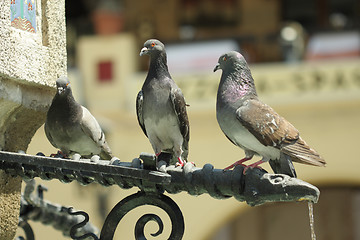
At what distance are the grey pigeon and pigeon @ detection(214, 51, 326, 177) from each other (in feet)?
1.72

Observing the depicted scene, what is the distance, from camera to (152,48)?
3.31m

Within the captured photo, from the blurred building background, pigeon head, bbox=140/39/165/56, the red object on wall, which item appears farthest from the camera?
the red object on wall

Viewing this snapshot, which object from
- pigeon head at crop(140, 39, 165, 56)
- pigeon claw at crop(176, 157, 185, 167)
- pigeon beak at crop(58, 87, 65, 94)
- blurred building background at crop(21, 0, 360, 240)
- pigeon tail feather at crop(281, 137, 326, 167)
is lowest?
pigeon tail feather at crop(281, 137, 326, 167)

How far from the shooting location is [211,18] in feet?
43.3

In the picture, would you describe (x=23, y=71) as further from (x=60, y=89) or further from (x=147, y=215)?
(x=147, y=215)

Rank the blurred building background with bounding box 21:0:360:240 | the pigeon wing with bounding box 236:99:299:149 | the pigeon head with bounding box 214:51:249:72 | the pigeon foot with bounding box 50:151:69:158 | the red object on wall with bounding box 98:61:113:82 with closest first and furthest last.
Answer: the pigeon wing with bounding box 236:99:299:149, the pigeon head with bounding box 214:51:249:72, the pigeon foot with bounding box 50:151:69:158, the blurred building background with bounding box 21:0:360:240, the red object on wall with bounding box 98:61:113:82

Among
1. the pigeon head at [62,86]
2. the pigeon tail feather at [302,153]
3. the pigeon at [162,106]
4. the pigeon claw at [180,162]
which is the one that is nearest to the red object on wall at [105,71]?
the pigeon at [162,106]

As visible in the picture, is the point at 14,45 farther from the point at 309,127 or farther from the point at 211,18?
the point at 211,18

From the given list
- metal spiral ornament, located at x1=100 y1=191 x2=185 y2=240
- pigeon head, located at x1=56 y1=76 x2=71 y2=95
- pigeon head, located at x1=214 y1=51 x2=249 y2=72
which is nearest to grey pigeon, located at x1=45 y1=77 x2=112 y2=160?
pigeon head, located at x1=56 y1=76 x2=71 y2=95

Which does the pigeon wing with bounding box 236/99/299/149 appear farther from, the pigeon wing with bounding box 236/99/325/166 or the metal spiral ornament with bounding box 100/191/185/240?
the metal spiral ornament with bounding box 100/191/185/240

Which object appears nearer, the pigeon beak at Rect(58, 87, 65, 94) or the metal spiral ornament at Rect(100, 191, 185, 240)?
the metal spiral ornament at Rect(100, 191, 185, 240)

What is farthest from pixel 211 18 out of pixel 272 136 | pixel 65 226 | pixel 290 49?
pixel 272 136

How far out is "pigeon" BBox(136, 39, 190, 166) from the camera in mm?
3303

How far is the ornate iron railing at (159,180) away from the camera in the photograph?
2600 millimetres
